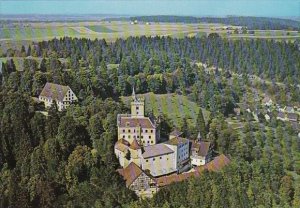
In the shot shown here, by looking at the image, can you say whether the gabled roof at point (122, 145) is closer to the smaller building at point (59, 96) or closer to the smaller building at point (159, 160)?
the smaller building at point (159, 160)

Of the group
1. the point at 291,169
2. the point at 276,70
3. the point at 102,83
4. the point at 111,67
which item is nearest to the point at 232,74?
the point at 276,70

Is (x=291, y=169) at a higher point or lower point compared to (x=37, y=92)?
lower

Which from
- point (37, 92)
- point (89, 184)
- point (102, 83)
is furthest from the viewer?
point (102, 83)

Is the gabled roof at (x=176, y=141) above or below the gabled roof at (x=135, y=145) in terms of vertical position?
below

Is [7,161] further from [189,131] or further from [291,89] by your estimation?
[291,89]

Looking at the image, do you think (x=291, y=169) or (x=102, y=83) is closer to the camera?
(x=291, y=169)

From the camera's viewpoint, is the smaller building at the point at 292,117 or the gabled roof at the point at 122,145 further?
the smaller building at the point at 292,117

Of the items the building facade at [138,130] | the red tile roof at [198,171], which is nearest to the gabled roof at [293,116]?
the red tile roof at [198,171]

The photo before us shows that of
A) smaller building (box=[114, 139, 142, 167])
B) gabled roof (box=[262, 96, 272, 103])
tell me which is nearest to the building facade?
smaller building (box=[114, 139, 142, 167])
